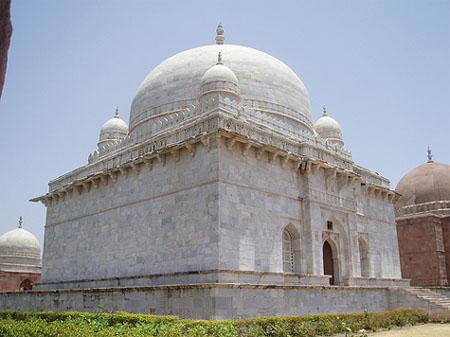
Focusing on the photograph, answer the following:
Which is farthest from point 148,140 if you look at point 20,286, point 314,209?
point 20,286

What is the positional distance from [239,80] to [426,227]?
55.9 ft

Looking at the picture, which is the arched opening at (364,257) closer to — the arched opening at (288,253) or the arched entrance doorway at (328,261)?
the arched entrance doorway at (328,261)

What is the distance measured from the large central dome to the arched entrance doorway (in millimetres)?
6969

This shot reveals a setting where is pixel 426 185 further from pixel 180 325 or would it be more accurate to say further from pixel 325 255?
pixel 180 325

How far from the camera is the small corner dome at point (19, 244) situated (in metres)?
39.0

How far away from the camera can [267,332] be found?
13570 millimetres

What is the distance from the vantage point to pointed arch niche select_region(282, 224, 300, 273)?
1936 cm

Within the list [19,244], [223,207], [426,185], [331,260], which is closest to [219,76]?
[223,207]

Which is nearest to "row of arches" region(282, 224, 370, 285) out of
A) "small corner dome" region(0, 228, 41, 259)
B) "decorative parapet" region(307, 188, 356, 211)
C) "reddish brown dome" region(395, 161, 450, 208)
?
"decorative parapet" region(307, 188, 356, 211)

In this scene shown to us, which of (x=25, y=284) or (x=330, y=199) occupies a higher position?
(x=330, y=199)

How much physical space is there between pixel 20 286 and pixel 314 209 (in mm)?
28420

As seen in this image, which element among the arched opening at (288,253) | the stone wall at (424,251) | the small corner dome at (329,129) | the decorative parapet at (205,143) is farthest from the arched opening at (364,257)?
the stone wall at (424,251)

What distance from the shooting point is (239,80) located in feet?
79.1

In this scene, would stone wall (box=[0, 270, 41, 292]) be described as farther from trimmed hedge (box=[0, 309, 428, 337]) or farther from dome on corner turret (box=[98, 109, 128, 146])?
trimmed hedge (box=[0, 309, 428, 337])
